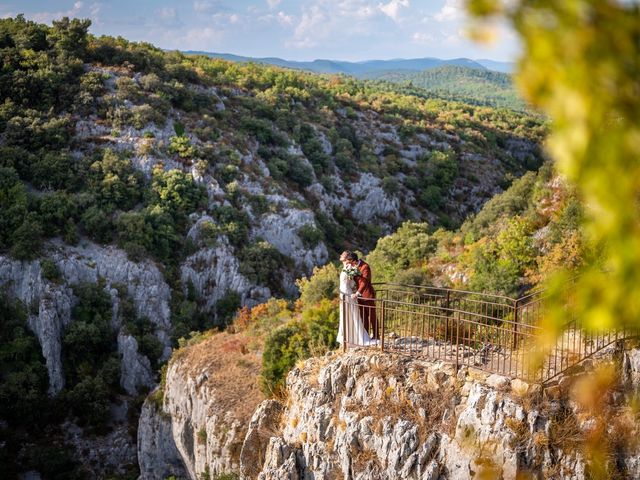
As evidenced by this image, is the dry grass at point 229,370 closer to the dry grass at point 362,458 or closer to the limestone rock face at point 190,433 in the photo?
the limestone rock face at point 190,433

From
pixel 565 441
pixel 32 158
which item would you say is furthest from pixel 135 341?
pixel 565 441

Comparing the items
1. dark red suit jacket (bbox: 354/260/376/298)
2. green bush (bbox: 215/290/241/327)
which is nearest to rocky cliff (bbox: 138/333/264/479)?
dark red suit jacket (bbox: 354/260/376/298)

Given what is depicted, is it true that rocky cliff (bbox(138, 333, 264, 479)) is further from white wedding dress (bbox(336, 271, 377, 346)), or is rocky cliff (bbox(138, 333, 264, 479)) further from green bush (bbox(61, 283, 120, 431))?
green bush (bbox(61, 283, 120, 431))

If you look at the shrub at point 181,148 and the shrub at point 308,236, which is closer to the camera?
the shrub at point 308,236

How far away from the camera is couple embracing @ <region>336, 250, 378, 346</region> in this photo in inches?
383

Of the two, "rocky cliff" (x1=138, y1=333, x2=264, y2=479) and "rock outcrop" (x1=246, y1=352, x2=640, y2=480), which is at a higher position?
"rock outcrop" (x1=246, y1=352, x2=640, y2=480)

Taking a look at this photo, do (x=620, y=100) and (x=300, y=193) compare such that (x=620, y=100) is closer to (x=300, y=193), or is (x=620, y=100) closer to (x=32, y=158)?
(x=32, y=158)

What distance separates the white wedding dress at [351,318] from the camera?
973 centimetres

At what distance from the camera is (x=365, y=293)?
9773 millimetres

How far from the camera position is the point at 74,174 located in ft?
97.2

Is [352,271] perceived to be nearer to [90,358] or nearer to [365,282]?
[365,282]

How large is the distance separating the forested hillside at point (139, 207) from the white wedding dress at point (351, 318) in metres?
2.32

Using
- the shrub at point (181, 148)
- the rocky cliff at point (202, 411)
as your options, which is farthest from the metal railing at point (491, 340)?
the shrub at point (181, 148)

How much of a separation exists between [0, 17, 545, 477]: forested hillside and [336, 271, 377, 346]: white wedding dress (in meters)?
2.32
